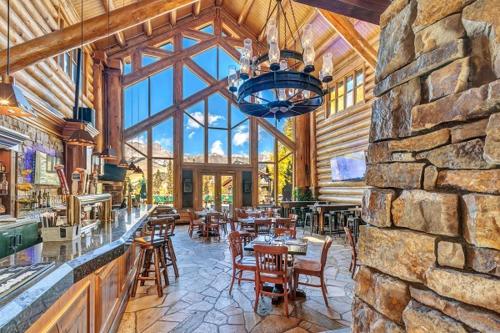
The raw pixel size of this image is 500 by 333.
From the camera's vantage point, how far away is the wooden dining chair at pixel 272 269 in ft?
11.7

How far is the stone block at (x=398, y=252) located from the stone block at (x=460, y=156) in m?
0.31

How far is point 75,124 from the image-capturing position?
6133 millimetres

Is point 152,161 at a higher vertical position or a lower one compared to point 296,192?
higher

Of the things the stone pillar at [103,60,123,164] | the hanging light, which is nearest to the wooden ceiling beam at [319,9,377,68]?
the hanging light

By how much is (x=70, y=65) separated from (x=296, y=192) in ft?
30.4

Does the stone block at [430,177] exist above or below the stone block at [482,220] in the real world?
above

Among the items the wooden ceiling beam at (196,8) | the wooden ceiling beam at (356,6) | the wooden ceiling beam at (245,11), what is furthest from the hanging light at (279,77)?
the wooden ceiling beam at (196,8)

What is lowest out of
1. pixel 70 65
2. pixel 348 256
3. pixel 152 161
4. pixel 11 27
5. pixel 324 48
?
pixel 348 256

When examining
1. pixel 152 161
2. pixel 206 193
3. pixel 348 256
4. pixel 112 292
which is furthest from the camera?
pixel 206 193

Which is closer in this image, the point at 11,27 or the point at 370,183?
the point at 370,183

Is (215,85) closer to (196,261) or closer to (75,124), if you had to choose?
(75,124)

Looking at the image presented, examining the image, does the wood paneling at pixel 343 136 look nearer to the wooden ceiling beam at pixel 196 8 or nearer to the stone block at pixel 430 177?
the wooden ceiling beam at pixel 196 8

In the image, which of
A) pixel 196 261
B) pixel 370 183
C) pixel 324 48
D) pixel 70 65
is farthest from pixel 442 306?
pixel 324 48

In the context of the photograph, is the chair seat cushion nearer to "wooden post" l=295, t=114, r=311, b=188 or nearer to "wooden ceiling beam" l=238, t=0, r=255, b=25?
"wooden post" l=295, t=114, r=311, b=188
